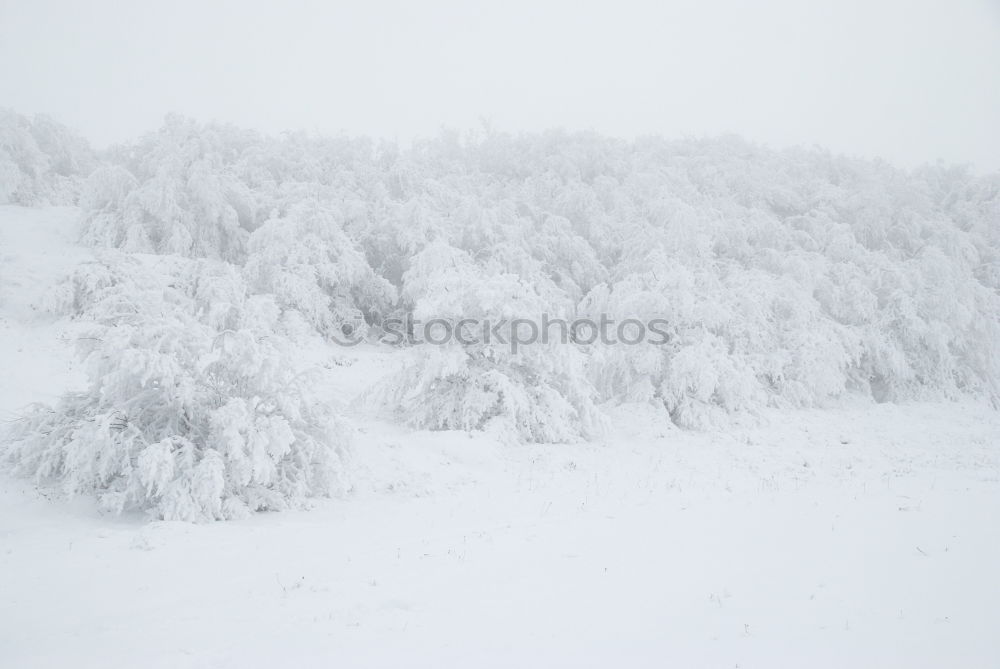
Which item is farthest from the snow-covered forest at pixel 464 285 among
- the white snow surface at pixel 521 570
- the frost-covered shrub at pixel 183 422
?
the white snow surface at pixel 521 570

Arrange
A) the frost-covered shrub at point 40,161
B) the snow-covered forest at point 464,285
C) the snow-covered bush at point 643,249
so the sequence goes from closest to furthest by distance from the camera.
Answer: the snow-covered forest at point 464,285
the snow-covered bush at point 643,249
the frost-covered shrub at point 40,161

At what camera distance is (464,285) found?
1504 cm

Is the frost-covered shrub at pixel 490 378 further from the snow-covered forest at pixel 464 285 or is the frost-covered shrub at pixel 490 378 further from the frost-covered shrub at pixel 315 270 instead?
the frost-covered shrub at pixel 315 270

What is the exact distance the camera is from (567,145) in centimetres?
3444

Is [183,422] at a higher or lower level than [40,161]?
lower

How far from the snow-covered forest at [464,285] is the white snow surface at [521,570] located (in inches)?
52.6

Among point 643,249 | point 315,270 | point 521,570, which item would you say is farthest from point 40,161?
point 521,570

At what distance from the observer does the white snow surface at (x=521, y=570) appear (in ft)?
16.7

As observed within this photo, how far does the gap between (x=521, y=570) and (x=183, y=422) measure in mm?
6136

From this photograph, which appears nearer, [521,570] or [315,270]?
[521,570]

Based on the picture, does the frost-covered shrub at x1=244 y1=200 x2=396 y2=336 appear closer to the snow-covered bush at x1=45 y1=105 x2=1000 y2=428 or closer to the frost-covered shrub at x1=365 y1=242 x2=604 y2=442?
the snow-covered bush at x1=45 y1=105 x2=1000 y2=428

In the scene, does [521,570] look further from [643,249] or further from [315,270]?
[643,249]

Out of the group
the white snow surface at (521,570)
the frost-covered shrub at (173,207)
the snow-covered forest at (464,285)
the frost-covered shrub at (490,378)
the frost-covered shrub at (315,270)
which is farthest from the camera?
the frost-covered shrub at (173,207)

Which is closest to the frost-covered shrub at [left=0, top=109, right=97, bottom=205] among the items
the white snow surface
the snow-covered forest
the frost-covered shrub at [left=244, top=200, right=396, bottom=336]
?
the snow-covered forest
